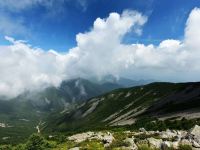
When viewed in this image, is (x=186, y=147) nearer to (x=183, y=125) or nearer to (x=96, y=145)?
(x=96, y=145)

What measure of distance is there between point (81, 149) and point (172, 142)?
13587 mm

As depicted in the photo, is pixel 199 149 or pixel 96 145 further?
pixel 96 145

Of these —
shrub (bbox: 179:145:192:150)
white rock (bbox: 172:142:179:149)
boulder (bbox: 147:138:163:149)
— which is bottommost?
shrub (bbox: 179:145:192:150)

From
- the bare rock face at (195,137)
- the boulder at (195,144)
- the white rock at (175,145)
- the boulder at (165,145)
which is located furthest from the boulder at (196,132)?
the boulder at (165,145)

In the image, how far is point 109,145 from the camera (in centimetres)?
5019

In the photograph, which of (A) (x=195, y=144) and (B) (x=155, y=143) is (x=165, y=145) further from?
(A) (x=195, y=144)

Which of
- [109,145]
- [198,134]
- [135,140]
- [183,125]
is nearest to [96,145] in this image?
[109,145]

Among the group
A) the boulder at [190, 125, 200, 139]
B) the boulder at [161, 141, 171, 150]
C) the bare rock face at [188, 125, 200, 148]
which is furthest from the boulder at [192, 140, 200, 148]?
the boulder at [161, 141, 171, 150]

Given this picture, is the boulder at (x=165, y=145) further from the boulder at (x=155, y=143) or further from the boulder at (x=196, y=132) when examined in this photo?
the boulder at (x=196, y=132)

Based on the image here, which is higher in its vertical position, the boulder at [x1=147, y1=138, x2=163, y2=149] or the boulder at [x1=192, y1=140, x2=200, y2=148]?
the boulder at [x1=147, y1=138, x2=163, y2=149]

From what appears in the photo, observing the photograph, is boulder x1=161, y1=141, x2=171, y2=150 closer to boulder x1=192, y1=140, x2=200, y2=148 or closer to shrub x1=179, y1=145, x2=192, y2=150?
shrub x1=179, y1=145, x2=192, y2=150

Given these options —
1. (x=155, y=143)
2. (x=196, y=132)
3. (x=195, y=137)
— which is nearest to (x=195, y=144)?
(x=195, y=137)

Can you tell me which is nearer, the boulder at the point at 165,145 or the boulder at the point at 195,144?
the boulder at the point at 165,145

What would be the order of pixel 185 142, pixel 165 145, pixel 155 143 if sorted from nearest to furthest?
pixel 165 145
pixel 185 142
pixel 155 143
